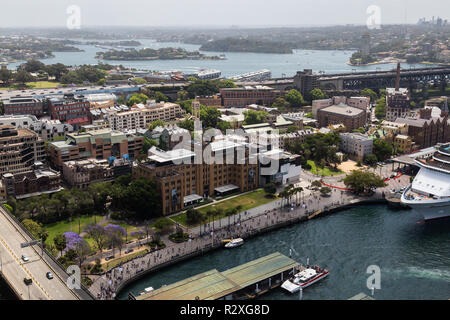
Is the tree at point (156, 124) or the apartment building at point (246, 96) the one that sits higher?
the apartment building at point (246, 96)

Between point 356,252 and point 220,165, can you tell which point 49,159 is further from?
point 356,252

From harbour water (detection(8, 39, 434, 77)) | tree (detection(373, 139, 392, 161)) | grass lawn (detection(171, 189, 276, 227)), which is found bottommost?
grass lawn (detection(171, 189, 276, 227))

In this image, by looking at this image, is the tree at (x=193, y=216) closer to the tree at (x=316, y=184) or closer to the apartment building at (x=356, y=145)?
the tree at (x=316, y=184)

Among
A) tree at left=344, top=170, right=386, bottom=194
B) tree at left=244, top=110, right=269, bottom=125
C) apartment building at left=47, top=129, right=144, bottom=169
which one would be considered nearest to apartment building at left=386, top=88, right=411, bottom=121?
tree at left=244, top=110, right=269, bottom=125

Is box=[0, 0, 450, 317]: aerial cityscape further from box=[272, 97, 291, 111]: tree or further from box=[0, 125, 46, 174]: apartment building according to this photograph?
box=[272, 97, 291, 111]: tree

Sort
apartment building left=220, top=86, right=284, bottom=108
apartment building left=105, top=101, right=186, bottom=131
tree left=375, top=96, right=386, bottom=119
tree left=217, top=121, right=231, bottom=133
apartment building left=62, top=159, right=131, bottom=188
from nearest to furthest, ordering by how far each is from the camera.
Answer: apartment building left=62, top=159, right=131, bottom=188, apartment building left=105, top=101, right=186, bottom=131, tree left=217, top=121, right=231, bottom=133, tree left=375, top=96, right=386, bottom=119, apartment building left=220, top=86, right=284, bottom=108

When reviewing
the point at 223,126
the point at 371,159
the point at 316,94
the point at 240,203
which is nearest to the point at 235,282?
the point at 240,203

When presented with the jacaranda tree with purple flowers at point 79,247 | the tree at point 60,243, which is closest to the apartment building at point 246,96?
the tree at point 60,243
